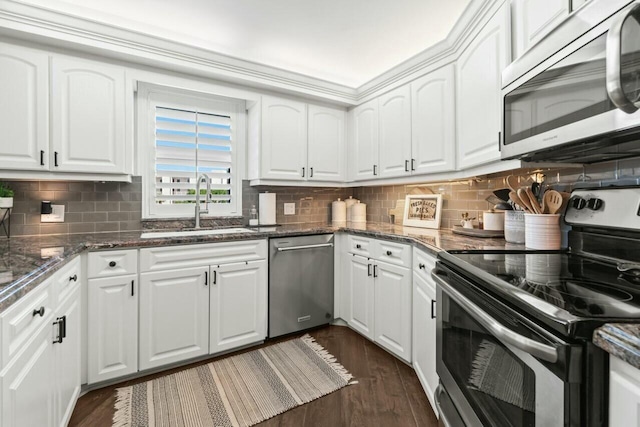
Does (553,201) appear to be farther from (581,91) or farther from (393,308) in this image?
(393,308)

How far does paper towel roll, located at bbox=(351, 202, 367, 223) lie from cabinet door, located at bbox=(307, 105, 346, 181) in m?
0.35

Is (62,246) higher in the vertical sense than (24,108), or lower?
lower

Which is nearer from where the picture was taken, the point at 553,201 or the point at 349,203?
the point at 553,201

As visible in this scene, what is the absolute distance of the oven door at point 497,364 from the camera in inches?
27.0

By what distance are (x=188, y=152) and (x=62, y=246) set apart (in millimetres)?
1277

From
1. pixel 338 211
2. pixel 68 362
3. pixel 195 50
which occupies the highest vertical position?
pixel 195 50

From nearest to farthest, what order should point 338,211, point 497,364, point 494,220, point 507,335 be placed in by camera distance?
point 507,335 < point 497,364 < point 494,220 < point 338,211

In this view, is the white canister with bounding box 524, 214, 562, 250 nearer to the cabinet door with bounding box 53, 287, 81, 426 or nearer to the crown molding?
the crown molding

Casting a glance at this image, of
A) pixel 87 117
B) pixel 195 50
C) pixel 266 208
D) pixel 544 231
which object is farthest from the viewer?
pixel 266 208

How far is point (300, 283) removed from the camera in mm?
2650

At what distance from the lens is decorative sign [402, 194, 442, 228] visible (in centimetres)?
264

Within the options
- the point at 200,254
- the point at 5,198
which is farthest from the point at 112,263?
the point at 5,198

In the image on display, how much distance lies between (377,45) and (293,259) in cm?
190

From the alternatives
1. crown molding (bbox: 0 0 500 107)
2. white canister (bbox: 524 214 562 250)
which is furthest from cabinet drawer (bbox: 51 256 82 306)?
white canister (bbox: 524 214 562 250)
